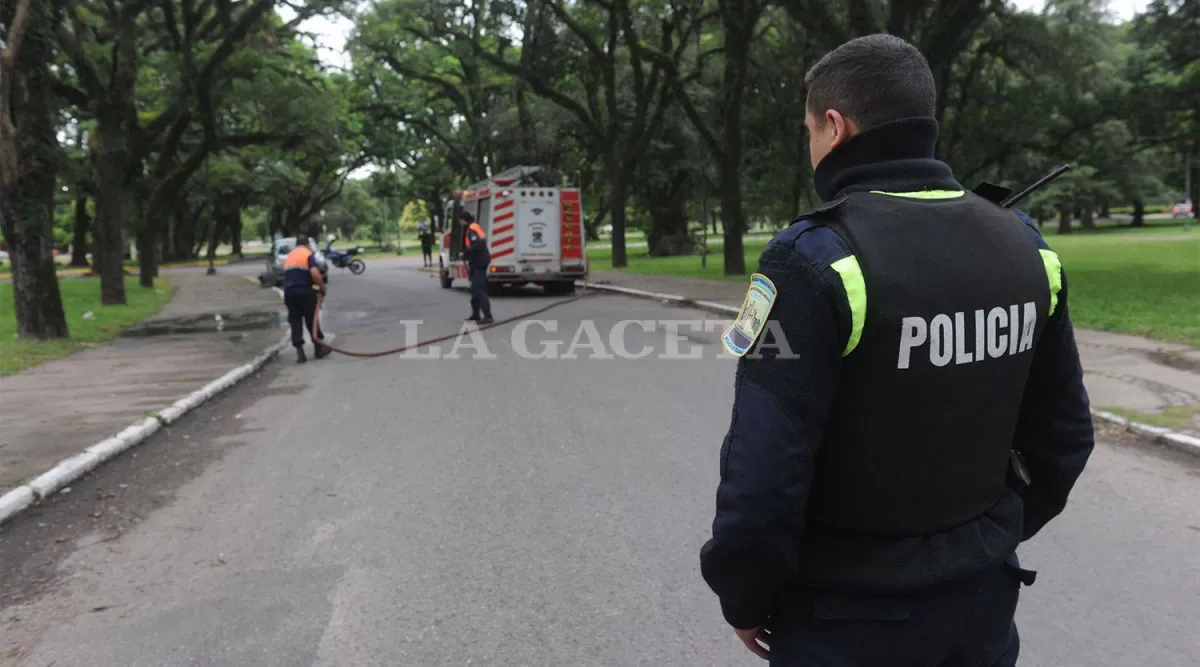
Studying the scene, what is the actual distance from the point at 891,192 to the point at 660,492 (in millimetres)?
4399

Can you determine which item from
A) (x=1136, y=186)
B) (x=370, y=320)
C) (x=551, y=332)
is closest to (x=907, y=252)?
(x=551, y=332)

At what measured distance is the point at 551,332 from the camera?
1545cm

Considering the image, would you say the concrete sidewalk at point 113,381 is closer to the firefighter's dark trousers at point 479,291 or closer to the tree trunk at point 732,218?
the firefighter's dark trousers at point 479,291

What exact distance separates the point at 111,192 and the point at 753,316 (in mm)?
23447

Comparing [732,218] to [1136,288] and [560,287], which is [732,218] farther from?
[1136,288]

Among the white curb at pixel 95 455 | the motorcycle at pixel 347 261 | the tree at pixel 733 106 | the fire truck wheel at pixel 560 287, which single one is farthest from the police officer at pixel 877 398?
the motorcycle at pixel 347 261

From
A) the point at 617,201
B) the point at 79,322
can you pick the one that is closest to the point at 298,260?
the point at 79,322

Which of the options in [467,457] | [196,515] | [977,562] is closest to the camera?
[977,562]

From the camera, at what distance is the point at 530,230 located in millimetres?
23422

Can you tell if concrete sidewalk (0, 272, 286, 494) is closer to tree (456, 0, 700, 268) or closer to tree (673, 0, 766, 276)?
tree (673, 0, 766, 276)

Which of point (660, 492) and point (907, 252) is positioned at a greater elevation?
point (907, 252)

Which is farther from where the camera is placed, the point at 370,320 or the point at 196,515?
the point at 370,320

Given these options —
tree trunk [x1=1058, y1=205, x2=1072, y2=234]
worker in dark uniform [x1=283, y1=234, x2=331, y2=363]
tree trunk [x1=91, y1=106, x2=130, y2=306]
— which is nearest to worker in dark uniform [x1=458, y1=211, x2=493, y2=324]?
worker in dark uniform [x1=283, y1=234, x2=331, y2=363]

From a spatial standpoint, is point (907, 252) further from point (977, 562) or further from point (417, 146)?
point (417, 146)
